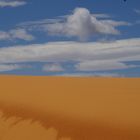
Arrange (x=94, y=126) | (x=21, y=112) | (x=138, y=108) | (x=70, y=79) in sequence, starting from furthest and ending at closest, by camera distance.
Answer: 1. (x=70, y=79)
2. (x=21, y=112)
3. (x=138, y=108)
4. (x=94, y=126)

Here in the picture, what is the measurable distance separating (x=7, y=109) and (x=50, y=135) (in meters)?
2.70

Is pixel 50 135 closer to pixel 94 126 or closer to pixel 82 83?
pixel 94 126

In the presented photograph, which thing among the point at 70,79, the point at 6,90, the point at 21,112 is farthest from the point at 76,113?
the point at 70,79

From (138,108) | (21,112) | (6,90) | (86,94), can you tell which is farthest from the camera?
(6,90)

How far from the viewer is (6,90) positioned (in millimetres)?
13766

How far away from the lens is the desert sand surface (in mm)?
8969

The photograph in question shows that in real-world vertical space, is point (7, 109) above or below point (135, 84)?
below

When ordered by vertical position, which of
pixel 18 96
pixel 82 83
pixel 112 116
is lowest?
pixel 112 116

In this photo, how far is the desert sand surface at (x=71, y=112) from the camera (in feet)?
29.4

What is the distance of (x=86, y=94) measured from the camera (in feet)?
39.4

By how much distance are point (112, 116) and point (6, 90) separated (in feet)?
16.9

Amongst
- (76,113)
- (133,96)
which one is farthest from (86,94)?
(76,113)

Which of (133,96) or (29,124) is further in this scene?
(133,96)

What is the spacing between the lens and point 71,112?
401 inches
